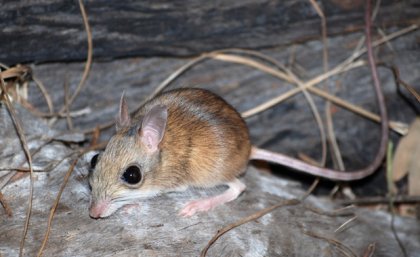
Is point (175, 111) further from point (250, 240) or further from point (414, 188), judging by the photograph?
point (414, 188)

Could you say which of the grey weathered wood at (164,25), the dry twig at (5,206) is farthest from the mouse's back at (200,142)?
the dry twig at (5,206)

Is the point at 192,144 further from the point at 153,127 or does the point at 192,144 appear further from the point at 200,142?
the point at 153,127

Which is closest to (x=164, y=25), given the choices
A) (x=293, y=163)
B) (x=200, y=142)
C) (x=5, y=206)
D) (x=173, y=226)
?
(x=200, y=142)

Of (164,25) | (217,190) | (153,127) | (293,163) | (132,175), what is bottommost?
(217,190)

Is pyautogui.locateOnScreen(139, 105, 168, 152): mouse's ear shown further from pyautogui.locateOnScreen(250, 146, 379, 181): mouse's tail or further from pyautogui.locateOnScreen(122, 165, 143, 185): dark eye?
pyautogui.locateOnScreen(250, 146, 379, 181): mouse's tail

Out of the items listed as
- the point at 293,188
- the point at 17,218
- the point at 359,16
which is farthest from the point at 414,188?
the point at 17,218

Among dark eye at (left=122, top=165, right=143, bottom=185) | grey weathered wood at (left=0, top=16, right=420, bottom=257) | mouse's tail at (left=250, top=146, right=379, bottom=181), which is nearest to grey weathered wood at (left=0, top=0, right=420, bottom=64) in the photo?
grey weathered wood at (left=0, top=16, right=420, bottom=257)
